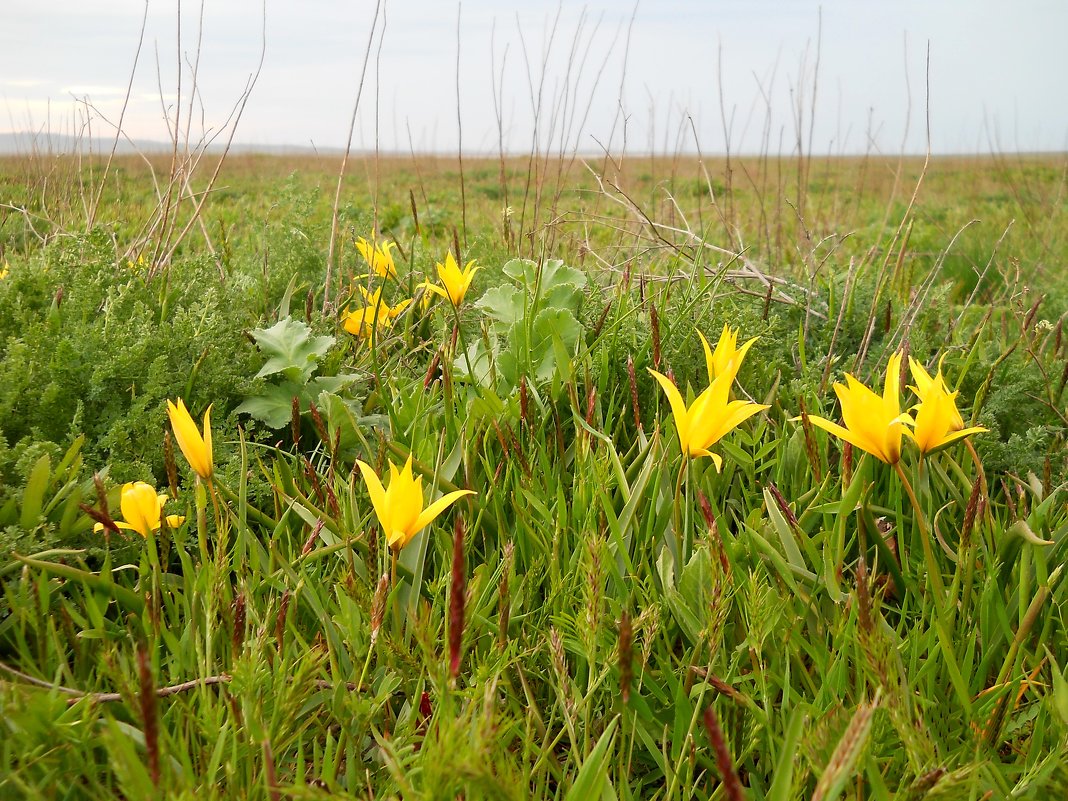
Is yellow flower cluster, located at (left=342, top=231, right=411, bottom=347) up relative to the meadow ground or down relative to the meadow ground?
up

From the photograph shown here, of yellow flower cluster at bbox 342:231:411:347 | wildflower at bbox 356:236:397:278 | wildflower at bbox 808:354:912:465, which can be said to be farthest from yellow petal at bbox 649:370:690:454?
wildflower at bbox 356:236:397:278

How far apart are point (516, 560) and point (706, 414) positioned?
1.71ft

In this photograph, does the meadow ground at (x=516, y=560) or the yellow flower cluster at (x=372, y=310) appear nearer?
the meadow ground at (x=516, y=560)

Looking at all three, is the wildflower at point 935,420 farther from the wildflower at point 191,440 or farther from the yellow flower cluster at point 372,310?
the yellow flower cluster at point 372,310

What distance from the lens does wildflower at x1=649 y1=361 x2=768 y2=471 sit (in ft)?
3.77

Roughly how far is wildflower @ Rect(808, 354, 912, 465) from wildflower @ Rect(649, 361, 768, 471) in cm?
12

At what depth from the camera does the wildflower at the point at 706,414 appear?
45.3 inches

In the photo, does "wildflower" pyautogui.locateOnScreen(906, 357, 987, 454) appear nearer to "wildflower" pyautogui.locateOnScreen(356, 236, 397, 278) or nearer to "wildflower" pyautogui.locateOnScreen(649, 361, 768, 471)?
"wildflower" pyautogui.locateOnScreen(649, 361, 768, 471)

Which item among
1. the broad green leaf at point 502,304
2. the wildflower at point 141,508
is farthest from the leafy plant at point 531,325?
the wildflower at point 141,508

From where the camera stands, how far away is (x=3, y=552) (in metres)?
1.35

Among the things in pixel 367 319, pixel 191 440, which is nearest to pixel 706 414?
pixel 191 440

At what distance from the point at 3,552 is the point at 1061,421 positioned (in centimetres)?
241

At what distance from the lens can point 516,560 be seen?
1.50m

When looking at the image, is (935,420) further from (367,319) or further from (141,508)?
(367,319)
